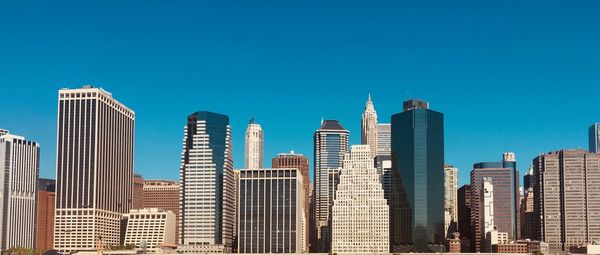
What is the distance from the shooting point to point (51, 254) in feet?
376

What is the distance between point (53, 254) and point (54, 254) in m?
0.31

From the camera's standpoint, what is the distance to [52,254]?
115 metres

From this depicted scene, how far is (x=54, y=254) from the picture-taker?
11444 centimetres

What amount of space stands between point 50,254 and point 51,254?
505mm

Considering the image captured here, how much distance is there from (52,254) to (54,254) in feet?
1.87

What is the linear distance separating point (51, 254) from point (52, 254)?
→ 10.2 inches

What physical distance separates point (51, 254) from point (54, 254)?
46 cm

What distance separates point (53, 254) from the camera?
114688mm

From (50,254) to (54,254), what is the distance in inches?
20.2

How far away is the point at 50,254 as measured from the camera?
114 meters
